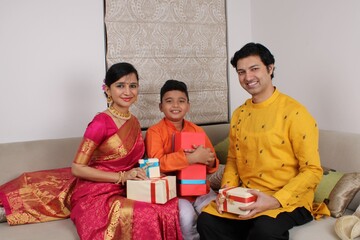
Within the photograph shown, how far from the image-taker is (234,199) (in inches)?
72.1

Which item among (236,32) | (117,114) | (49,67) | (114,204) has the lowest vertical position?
(114,204)

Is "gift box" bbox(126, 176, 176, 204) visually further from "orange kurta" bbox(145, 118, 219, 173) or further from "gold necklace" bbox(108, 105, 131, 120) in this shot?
"gold necklace" bbox(108, 105, 131, 120)

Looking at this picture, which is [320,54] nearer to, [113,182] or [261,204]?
[261,204]

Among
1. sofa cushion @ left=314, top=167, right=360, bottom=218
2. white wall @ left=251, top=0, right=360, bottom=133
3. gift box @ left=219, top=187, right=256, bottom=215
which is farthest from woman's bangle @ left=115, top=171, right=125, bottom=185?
white wall @ left=251, top=0, right=360, bottom=133

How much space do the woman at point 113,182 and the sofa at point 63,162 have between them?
0.11 metres

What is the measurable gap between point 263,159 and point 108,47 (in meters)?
1.48

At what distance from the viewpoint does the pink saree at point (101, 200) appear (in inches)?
79.0

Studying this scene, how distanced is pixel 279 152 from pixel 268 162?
71 mm

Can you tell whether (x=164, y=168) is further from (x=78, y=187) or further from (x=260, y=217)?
(x=260, y=217)

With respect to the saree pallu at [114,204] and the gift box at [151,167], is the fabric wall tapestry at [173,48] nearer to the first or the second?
the saree pallu at [114,204]

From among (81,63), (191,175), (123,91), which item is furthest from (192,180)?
(81,63)

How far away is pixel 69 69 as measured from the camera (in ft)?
9.28

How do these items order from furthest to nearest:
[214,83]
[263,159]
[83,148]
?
[214,83], [83,148], [263,159]

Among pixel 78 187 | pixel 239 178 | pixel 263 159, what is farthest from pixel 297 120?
pixel 78 187
